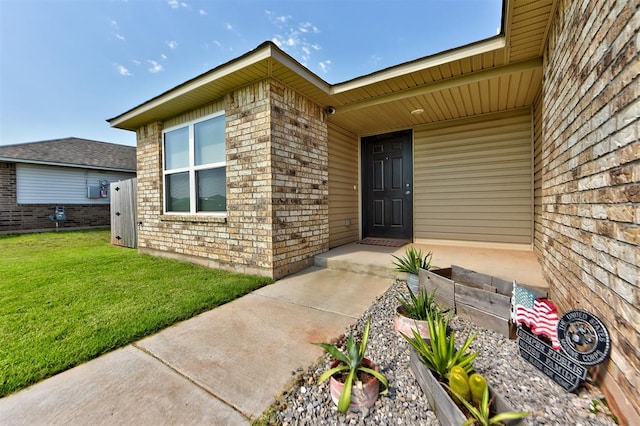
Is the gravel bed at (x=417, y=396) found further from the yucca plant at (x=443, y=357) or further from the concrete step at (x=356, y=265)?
the concrete step at (x=356, y=265)

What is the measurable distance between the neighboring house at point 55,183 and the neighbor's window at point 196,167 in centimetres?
946

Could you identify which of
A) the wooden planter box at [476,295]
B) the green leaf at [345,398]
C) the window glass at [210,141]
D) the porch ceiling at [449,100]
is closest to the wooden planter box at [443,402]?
the green leaf at [345,398]

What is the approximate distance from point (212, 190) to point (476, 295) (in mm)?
3974

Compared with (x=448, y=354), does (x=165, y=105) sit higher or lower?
higher

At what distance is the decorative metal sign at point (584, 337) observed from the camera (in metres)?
1.33

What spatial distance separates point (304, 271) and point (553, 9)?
3967 millimetres

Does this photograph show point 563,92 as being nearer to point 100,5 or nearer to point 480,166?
point 480,166

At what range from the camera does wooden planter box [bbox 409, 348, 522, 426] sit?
3.54ft

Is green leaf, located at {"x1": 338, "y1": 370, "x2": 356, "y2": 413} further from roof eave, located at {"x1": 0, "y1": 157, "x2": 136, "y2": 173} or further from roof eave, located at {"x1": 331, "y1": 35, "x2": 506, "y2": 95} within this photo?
roof eave, located at {"x1": 0, "y1": 157, "x2": 136, "y2": 173}

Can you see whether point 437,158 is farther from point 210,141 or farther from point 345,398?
point 345,398

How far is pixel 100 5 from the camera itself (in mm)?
5113

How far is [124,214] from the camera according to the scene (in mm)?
6539

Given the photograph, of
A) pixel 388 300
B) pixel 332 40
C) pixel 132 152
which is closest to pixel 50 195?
pixel 132 152

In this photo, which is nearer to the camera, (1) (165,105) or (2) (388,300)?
(2) (388,300)
